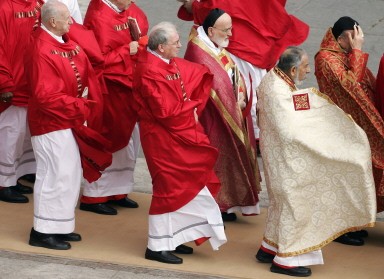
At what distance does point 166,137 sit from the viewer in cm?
934

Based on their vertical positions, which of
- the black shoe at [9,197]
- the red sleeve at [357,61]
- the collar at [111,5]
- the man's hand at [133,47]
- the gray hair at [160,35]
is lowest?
the black shoe at [9,197]

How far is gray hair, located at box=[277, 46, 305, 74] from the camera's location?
9.22m

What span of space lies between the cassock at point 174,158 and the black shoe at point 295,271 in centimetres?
41

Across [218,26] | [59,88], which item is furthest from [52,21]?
[218,26]

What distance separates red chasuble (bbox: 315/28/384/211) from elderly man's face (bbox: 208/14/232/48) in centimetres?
73

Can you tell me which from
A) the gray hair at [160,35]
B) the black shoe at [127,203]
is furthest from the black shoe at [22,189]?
the gray hair at [160,35]

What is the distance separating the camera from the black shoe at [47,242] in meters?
9.64

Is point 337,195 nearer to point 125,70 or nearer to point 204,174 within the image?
point 204,174

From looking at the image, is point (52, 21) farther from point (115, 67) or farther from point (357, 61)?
point (357, 61)

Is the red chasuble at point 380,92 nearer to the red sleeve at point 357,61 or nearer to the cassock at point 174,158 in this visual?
the red sleeve at point 357,61

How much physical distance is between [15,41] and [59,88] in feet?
3.74

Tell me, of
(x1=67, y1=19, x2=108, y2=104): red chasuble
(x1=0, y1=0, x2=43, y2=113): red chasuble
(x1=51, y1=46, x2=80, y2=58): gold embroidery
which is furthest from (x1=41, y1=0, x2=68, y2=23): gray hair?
(x1=0, y1=0, x2=43, y2=113): red chasuble

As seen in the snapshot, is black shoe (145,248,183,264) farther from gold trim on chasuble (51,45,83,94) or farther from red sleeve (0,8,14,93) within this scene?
red sleeve (0,8,14,93)

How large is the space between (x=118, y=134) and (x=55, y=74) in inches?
46.3
